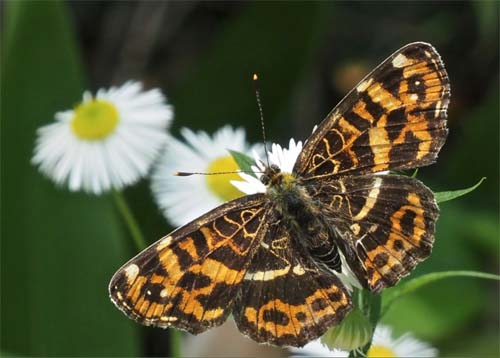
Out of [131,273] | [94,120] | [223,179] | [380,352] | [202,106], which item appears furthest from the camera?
[202,106]

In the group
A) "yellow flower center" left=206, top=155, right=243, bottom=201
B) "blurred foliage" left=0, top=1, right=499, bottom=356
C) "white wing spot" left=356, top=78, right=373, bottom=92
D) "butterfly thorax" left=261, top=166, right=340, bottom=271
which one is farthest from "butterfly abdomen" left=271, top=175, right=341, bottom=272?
"blurred foliage" left=0, top=1, right=499, bottom=356

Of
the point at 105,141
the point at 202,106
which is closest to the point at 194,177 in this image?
the point at 105,141

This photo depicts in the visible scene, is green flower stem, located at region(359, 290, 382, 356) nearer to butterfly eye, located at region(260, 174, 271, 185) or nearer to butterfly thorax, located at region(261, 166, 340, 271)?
butterfly thorax, located at region(261, 166, 340, 271)

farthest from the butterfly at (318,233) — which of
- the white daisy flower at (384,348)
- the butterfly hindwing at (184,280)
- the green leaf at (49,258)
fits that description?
the green leaf at (49,258)

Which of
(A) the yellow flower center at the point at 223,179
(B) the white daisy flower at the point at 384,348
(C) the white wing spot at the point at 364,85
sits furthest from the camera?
(A) the yellow flower center at the point at 223,179

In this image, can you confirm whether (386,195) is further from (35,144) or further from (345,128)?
(35,144)

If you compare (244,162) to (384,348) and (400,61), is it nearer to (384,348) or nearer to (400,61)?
(400,61)

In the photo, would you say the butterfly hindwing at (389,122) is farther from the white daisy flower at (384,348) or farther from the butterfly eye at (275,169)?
the white daisy flower at (384,348)
